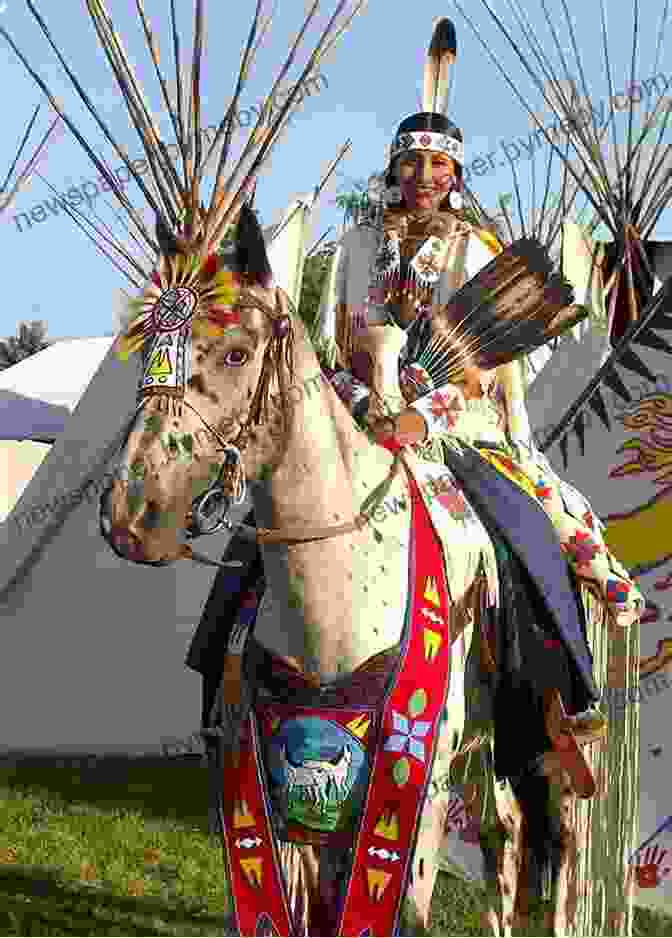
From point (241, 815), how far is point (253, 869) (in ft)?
A: 0.51

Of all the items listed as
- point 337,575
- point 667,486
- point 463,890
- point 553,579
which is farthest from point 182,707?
point 337,575

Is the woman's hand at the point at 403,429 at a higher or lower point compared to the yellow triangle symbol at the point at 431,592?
higher

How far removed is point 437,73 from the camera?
→ 559 cm

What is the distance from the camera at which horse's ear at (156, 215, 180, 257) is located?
332cm

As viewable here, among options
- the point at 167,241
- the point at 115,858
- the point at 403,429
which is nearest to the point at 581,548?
the point at 403,429

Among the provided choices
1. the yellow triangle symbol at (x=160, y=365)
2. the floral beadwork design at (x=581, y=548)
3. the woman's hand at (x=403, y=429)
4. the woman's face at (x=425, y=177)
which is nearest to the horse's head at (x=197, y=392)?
the yellow triangle symbol at (x=160, y=365)

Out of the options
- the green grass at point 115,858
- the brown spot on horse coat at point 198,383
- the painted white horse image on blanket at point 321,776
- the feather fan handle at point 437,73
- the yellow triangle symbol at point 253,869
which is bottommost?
the green grass at point 115,858

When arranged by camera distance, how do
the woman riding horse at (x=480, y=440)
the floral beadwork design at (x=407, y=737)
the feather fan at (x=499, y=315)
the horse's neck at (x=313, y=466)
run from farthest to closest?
1. the feather fan at (x=499, y=315)
2. the woman riding horse at (x=480, y=440)
3. the floral beadwork design at (x=407, y=737)
4. the horse's neck at (x=313, y=466)

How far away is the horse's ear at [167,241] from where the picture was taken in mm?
3318

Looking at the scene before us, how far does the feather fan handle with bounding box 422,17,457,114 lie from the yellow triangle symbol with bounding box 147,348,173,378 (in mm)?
2816

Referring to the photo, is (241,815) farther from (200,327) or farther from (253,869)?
(200,327)

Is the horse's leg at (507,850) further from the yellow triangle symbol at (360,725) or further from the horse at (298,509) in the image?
the yellow triangle symbol at (360,725)

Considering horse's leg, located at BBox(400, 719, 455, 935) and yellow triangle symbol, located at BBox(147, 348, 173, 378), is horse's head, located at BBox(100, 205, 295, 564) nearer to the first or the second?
yellow triangle symbol, located at BBox(147, 348, 173, 378)

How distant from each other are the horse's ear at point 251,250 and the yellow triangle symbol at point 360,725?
43.0 inches
